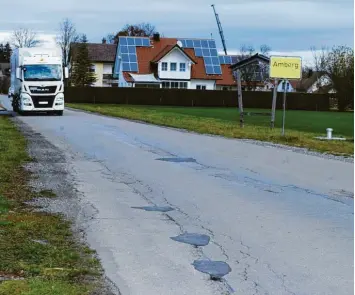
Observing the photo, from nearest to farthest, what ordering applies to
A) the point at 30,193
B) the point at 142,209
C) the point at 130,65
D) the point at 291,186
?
1. the point at 142,209
2. the point at 30,193
3. the point at 291,186
4. the point at 130,65

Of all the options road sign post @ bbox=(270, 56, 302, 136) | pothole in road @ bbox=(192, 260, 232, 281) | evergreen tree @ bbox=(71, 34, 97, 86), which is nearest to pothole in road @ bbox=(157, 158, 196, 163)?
pothole in road @ bbox=(192, 260, 232, 281)

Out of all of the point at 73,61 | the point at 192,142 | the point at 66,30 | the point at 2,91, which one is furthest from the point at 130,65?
the point at 192,142

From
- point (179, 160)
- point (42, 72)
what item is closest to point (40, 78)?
point (42, 72)

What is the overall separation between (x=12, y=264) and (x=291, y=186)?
690cm

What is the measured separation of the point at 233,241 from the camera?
7.75 m

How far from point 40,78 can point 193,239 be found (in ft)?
98.2

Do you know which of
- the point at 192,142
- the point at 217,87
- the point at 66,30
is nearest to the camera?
the point at 192,142

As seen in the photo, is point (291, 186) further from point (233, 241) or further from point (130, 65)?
point (130, 65)

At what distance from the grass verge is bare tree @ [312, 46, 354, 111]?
6681 centimetres

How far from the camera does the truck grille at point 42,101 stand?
36719 millimetres

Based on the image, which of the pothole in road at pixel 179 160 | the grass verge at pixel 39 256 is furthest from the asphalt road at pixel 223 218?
the grass verge at pixel 39 256

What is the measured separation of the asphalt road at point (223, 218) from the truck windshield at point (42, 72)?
19.2m

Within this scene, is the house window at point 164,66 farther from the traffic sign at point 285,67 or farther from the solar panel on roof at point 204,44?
the traffic sign at point 285,67

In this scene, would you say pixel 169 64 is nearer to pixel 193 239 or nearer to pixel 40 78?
pixel 40 78
